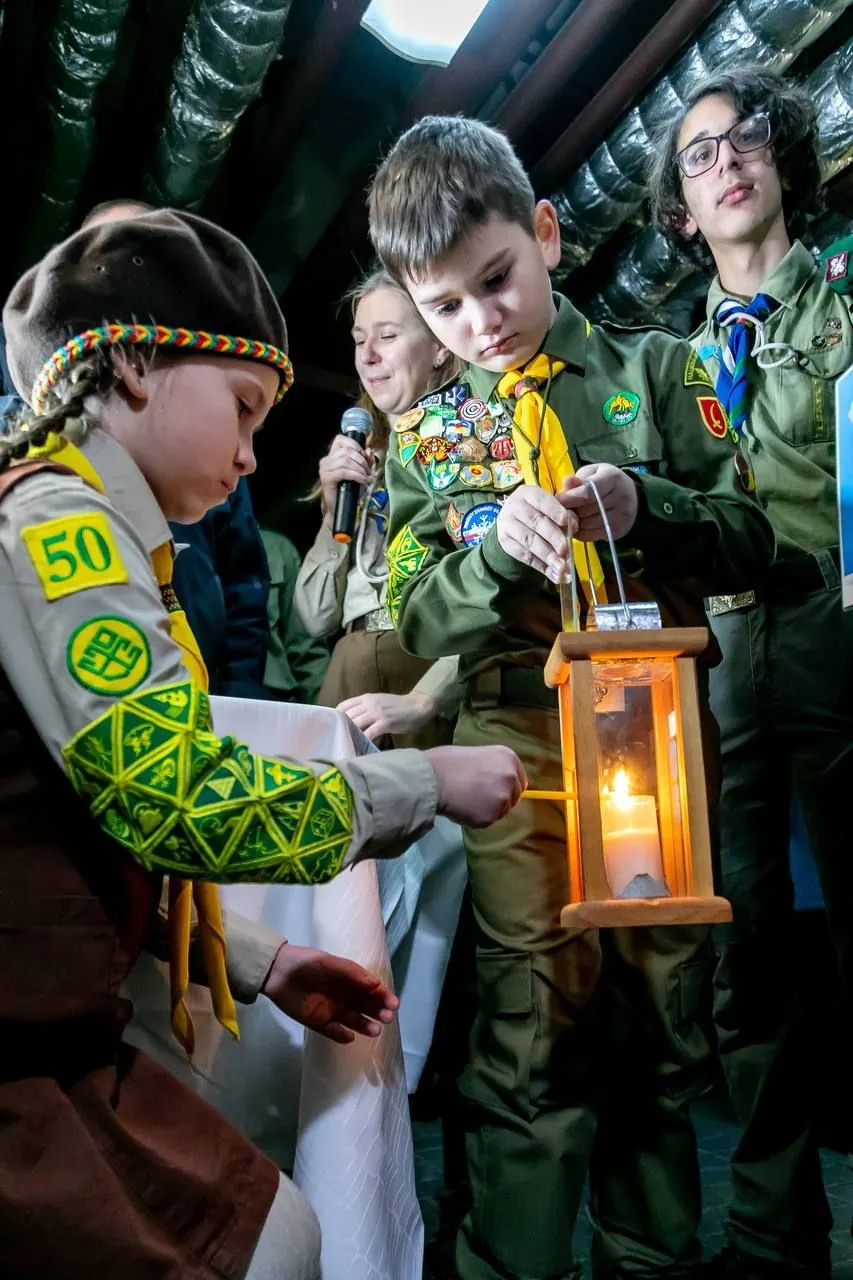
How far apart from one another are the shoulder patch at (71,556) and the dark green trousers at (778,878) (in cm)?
135

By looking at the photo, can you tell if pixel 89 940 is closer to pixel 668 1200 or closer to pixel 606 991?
pixel 606 991

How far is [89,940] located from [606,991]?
2.97 feet

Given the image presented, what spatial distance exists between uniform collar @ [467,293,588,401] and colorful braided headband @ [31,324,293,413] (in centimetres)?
66

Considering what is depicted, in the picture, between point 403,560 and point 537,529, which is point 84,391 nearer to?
point 537,529

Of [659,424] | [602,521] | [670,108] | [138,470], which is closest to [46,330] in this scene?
[138,470]

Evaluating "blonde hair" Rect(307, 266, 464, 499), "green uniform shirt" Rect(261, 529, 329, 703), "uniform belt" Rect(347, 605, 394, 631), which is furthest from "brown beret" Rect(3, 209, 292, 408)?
"green uniform shirt" Rect(261, 529, 329, 703)

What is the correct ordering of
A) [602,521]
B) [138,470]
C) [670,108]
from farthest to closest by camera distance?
1. [670,108]
2. [602,521]
3. [138,470]

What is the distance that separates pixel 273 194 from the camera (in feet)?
12.5

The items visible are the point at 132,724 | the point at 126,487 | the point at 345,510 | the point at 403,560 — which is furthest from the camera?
the point at 345,510

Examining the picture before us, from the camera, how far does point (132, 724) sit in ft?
2.72

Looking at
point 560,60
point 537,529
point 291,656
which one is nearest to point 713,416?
point 537,529

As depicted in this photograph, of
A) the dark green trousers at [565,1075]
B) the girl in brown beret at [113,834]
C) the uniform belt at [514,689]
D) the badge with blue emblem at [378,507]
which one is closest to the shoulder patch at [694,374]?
the uniform belt at [514,689]

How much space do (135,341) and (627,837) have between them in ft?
2.54

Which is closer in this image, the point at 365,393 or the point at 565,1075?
the point at 565,1075
